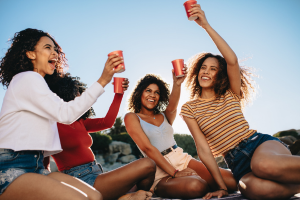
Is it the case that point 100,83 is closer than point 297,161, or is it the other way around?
point 100,83

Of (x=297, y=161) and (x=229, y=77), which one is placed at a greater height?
(x=229, y=77)

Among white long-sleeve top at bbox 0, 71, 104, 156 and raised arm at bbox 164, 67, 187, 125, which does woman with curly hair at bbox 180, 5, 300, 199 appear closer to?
raised arm at bbox 164, 67, 187, 125

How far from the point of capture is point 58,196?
177cm

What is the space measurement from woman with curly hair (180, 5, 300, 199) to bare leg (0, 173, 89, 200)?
175 cm

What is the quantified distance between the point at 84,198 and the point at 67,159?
1.26 metres

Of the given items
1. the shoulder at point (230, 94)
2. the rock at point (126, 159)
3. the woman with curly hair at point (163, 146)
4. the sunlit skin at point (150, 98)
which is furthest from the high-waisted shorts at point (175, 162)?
the rock at point (126, 159)

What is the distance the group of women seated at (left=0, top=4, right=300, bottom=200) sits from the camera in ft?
6.39

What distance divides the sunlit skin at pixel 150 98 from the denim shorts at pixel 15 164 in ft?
7.48

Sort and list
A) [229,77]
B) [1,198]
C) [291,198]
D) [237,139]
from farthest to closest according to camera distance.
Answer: [229,77], [237,139], [291,198], [1,198]

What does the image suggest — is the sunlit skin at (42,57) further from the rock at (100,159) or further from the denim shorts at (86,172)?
the rock at (100,159)

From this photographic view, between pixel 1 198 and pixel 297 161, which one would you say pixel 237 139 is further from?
pixel 1 198

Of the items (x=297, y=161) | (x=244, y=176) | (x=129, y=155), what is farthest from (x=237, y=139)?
(x=129, y=155)

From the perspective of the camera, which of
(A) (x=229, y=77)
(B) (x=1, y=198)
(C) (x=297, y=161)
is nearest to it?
(B) (x=1, y=198)

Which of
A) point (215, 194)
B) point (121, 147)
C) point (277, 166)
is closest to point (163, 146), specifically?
point (215, 194)
